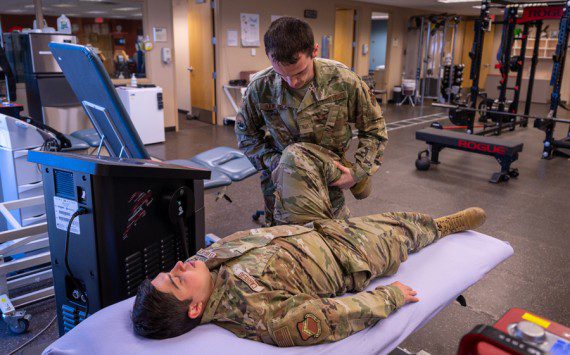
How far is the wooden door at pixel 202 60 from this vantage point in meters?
7.46

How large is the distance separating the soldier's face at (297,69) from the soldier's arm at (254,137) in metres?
0.33

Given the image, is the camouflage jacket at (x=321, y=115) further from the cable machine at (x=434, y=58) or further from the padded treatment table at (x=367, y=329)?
the cable machine at (x=434, y=58)

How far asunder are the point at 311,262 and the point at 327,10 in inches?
327

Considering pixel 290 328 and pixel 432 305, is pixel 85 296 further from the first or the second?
pixel 432 305

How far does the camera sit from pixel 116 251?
1416 mm

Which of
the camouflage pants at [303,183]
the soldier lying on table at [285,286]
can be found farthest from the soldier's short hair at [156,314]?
A: the camouflage pants at [303,183]

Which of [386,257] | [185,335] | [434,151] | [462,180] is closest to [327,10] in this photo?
[434,151]

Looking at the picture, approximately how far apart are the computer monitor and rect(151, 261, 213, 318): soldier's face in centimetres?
52

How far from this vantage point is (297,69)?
5.89 ft

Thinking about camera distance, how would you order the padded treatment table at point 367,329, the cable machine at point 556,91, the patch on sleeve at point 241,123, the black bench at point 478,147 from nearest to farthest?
the padded treatment table at point 367,329
the patch on sleeve at point 241,123
the black bench at point 478,147
the cable machine at point 556,91

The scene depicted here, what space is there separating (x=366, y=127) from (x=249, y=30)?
6121mm

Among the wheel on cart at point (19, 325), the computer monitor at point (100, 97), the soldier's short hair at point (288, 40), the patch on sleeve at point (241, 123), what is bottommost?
the wheel on cart at point (19, 325)

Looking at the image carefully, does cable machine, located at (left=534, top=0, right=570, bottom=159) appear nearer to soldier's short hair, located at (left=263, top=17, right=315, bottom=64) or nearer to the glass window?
soldier's short hair, located at (left=263, top=17, right=315, bottom=64)

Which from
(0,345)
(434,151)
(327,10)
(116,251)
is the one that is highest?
(327,10)
